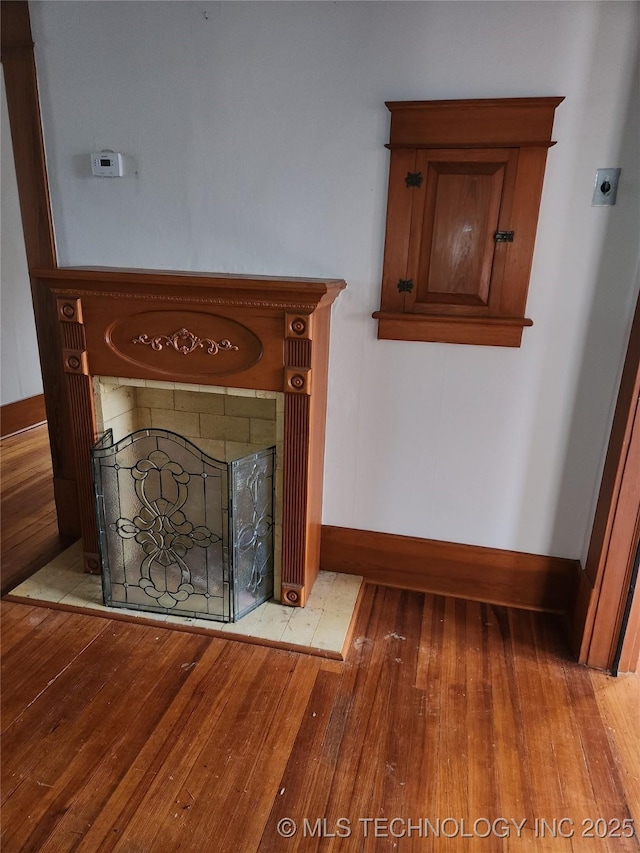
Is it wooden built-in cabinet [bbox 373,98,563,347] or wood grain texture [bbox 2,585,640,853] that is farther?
wooden built-in cabinet [bbox 373,98,563,347]

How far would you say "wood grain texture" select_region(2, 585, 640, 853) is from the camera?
1466 millimetres

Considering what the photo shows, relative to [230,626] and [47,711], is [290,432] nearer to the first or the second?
[230,626]

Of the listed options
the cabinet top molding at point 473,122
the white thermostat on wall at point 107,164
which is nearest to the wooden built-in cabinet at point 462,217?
the cabinet top molding at point 473,122

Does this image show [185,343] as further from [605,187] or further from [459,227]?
[605,187]

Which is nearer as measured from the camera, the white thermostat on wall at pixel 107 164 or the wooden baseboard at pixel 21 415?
the white thermostat on wall at pixel 107 164

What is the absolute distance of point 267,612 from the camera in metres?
2.28

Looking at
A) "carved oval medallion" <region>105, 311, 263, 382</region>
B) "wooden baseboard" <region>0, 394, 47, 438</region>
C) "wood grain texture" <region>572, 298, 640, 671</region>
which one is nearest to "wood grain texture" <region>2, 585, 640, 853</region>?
"wood grain texture" <region>572, 298, 640, 671</region>

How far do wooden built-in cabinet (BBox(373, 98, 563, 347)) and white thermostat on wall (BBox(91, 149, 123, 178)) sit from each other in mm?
1095

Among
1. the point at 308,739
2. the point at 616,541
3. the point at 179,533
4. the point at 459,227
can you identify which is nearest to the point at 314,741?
the point at 308,739

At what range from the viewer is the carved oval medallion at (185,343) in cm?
205

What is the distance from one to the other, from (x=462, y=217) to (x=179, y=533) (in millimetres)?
1637

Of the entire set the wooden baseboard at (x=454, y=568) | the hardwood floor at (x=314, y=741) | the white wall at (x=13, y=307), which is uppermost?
the white wall at (x=13, y=307)

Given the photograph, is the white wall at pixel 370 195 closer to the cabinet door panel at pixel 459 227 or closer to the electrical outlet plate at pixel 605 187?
the electrical outlet plate at pixel 605 187

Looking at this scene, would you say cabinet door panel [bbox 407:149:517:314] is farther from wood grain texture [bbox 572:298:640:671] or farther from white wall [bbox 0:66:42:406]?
white wall [bbox 0:66:42:406]
